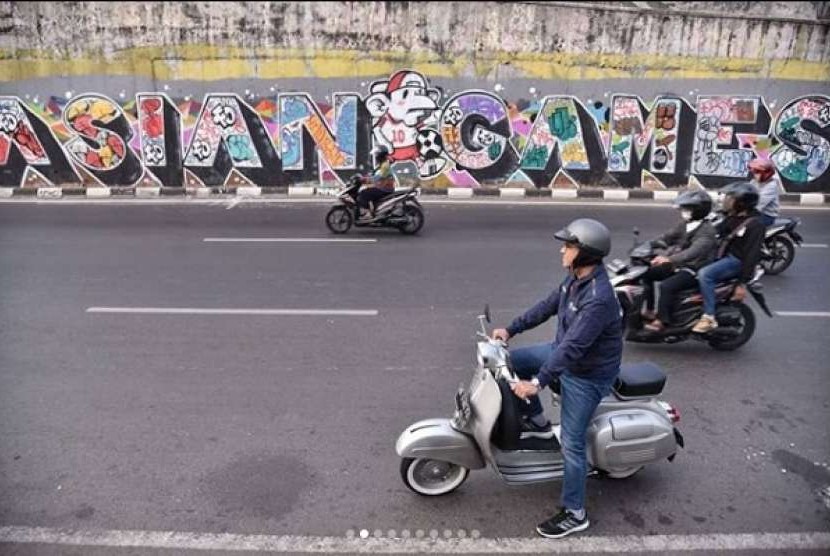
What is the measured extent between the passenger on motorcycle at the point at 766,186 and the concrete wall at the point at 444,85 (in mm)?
8416

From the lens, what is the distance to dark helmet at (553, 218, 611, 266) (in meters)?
3.38

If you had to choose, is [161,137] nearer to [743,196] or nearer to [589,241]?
[743,196]

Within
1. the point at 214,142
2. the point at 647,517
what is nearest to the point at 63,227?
the point at 214,142

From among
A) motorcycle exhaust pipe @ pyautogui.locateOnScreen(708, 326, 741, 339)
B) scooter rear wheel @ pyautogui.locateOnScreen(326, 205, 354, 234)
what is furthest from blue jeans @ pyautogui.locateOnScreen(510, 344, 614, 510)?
scooter rear wheel @ pyautogui.locateOnScreen(326, 205, 354, 234)

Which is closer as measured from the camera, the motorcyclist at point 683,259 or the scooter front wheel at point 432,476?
the scooter front wheel at point 432,476

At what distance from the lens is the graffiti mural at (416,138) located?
15.4m

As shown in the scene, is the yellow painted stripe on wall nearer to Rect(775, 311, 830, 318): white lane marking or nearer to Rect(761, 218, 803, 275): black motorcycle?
Rect(761, 218, 803, 275): black motorcycle

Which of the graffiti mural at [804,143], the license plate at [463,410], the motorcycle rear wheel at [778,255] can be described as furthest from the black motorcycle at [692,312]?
the graffiti mural at [804,143]

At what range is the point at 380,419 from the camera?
15.8 ft

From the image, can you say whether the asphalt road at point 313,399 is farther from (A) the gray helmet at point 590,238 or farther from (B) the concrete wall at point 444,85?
(B) the concrete wall at point 444,85

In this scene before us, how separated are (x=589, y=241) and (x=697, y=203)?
298cm

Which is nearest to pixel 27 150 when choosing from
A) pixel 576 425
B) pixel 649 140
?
pixel 649 140

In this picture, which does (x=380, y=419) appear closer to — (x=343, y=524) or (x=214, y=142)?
(x=343, y=524)

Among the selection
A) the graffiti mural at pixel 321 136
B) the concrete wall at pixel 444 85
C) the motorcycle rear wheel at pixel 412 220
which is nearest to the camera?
the motorcycle rear wheel at pixel 412 220
